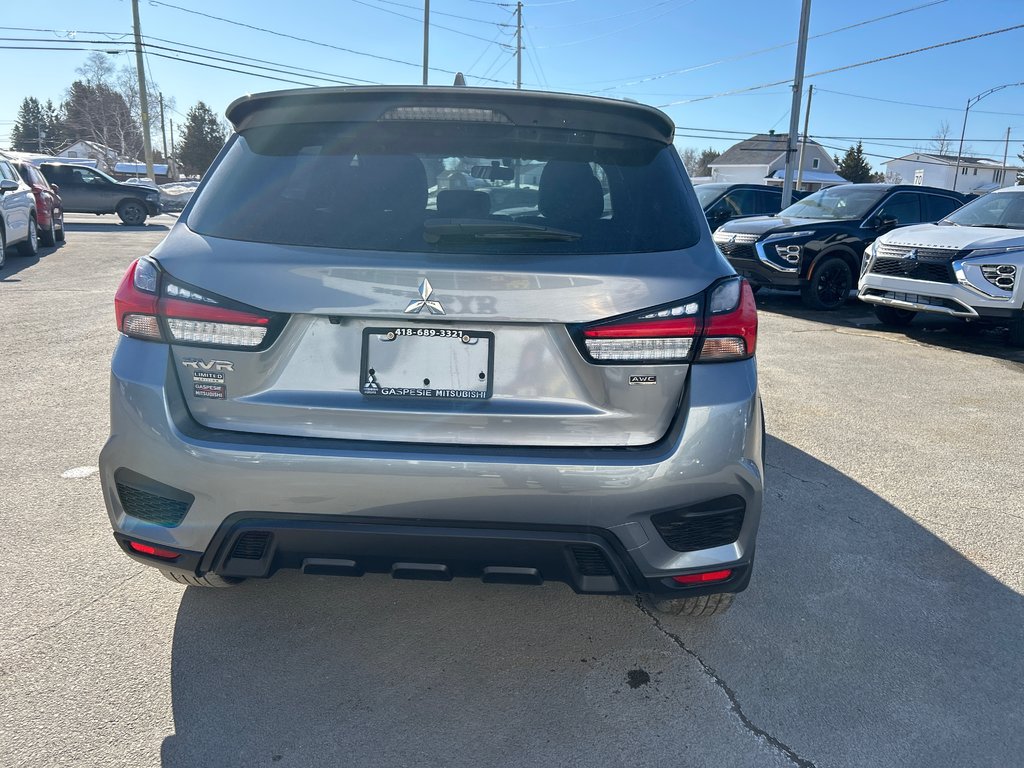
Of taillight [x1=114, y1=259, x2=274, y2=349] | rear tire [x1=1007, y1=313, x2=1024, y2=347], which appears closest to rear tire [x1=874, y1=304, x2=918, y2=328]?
rear tire [x1=1007, y1=313, x2=1024, y2=347]

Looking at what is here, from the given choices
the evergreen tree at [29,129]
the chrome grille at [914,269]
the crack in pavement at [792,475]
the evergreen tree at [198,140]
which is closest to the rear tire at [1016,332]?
the chrome grille at [914,269]

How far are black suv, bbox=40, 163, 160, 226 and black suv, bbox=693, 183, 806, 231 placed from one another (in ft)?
60.2

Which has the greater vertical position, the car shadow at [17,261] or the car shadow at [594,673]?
the car shadow at [17,261]

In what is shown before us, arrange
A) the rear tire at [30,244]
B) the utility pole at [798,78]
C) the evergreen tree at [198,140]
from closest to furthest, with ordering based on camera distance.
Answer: the rear tire at [30,244], the utility pole at [798,78], the evergreen tree at [198,140]

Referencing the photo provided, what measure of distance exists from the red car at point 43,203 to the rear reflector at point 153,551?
14.4m

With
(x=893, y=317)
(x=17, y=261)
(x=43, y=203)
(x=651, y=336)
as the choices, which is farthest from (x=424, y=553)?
(x=43, y=203)

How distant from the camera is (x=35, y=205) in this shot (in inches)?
549

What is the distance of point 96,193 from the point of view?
24250 millimetres

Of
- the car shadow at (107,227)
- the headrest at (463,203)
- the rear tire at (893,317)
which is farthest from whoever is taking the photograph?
the car shadow at (107,227)

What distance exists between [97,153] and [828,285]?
8567cm

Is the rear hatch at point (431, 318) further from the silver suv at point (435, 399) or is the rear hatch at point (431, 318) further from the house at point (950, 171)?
the house at point (950, 171)

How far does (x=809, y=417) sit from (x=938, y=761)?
3.51 m

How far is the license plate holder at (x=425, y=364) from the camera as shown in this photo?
2096 mm

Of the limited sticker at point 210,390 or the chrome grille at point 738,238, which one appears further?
the chrome grille at point 738,238
